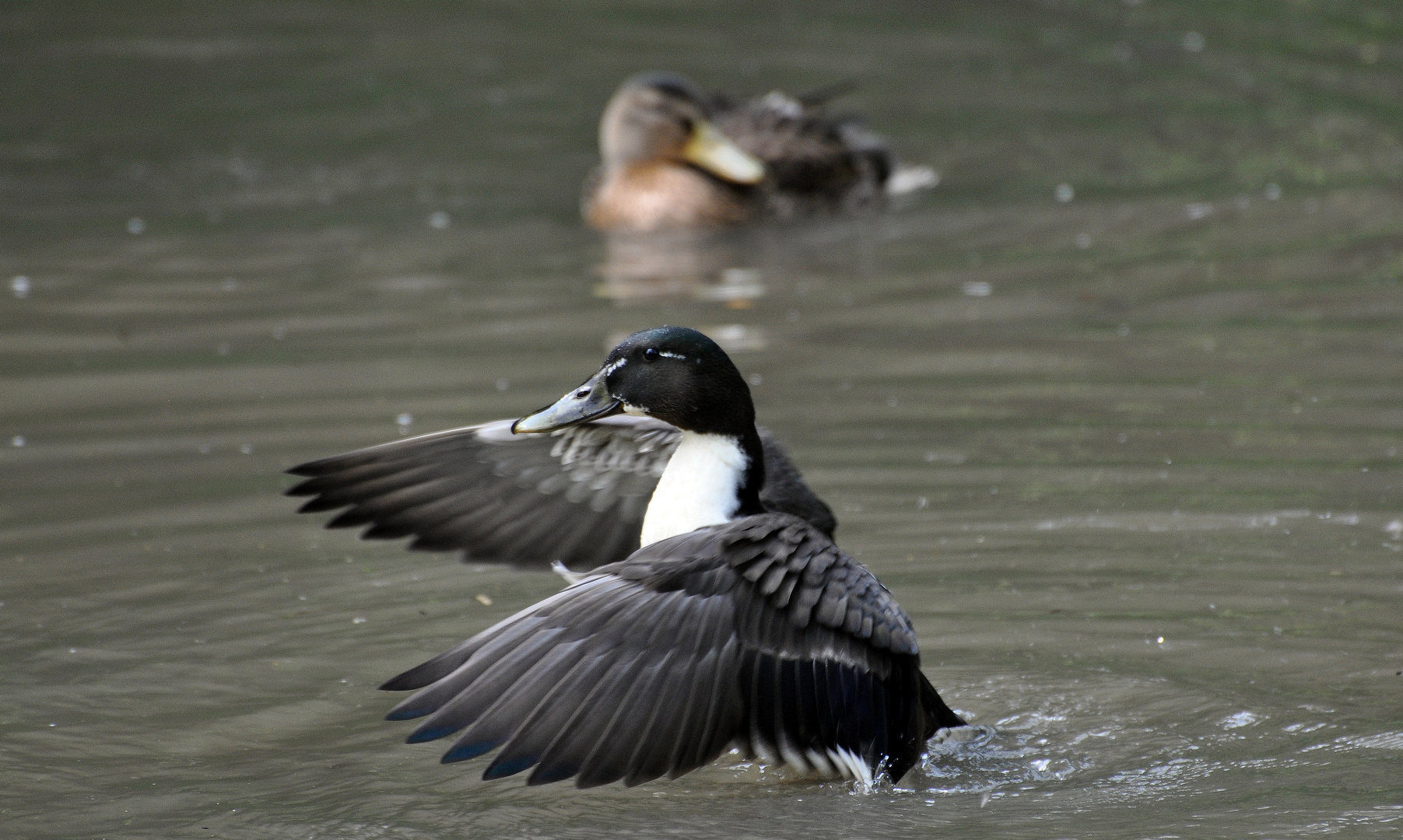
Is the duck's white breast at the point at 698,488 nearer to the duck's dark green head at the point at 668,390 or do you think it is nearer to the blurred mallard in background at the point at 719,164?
the duck's dark green head at the point at 668,390

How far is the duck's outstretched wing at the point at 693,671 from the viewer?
13.4 ft

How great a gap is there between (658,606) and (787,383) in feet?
12.6

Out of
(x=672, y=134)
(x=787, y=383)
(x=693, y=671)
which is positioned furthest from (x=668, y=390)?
(x=672, y=134)

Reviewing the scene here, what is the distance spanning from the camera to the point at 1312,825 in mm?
4316

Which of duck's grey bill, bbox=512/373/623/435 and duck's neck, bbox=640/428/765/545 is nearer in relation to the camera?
duck's neck, bbox=640/428/765/545

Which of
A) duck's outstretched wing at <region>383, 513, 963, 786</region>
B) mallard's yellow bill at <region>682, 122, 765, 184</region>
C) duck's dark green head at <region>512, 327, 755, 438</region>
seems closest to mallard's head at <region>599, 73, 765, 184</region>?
mallard's yellow bill at <region>682, 122, 765, 184</region>

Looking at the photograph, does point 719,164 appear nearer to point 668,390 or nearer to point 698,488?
point 668,390

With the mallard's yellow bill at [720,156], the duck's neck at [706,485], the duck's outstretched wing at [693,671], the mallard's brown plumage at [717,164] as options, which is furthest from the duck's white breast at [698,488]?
the mallard's yellow bill at [720,156]

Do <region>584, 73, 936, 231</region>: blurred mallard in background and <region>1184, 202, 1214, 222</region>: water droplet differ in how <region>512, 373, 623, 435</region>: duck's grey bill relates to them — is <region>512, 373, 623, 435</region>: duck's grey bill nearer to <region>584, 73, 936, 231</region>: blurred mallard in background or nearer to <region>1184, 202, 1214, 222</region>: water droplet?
<region>584, 73, 936, 231</region>: blurred mallard in background

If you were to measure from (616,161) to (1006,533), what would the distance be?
6135 mm

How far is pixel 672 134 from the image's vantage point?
38.7 feet

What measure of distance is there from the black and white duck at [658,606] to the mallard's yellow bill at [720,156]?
611 cm

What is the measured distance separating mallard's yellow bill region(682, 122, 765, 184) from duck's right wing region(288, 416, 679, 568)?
6147 mm

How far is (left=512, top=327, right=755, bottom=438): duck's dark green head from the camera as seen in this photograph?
5.05m
